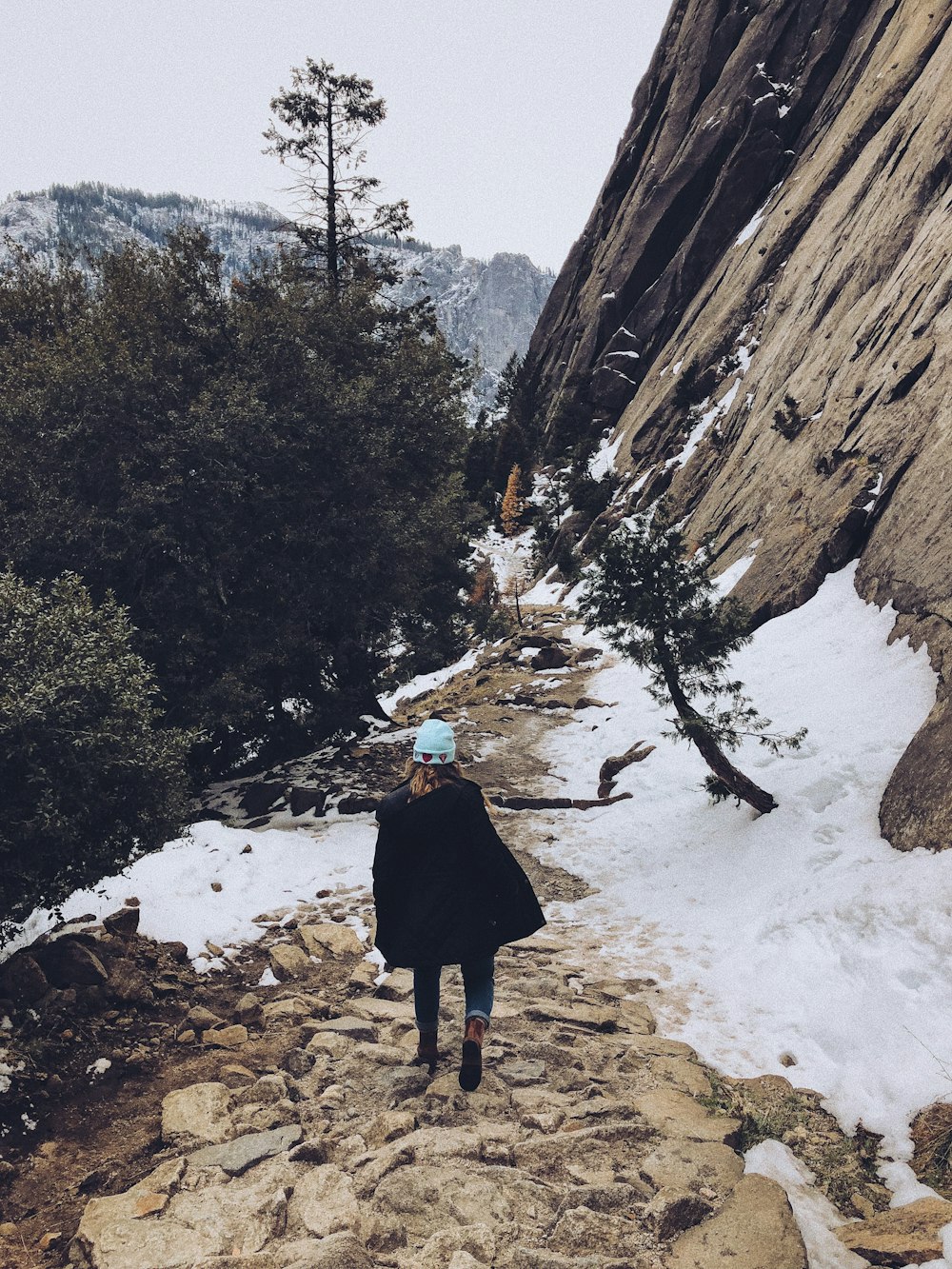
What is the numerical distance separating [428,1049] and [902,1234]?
298 cm

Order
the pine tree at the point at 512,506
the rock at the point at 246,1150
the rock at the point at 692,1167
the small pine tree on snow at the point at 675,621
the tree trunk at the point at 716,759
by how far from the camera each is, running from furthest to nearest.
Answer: the pine tree at the point at 512,506 < the small pine tree on snow at the point at 675,621 < the tree trunk at the point at 716,759 < the rock at the point at 246,1150 < the rock at the point at 692,1167

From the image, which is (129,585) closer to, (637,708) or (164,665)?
(164,665)

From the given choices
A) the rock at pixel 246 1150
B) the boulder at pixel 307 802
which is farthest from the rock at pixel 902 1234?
the boulder at pixel 307 802

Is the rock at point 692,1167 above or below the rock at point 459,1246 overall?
below

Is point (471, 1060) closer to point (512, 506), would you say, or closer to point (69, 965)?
point (69, 965)

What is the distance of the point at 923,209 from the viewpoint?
1680cm

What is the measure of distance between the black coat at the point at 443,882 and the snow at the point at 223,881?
3.18m

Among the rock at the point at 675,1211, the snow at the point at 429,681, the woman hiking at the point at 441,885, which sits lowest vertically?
the snow at the point at 429,681

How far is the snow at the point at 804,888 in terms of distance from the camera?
16.8 feet

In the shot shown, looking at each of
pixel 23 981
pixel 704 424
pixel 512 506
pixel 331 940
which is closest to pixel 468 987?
pixel 331 940

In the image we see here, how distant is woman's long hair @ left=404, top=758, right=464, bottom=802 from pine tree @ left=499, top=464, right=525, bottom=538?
58229 millimetres

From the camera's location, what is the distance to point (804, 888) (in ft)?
24.1

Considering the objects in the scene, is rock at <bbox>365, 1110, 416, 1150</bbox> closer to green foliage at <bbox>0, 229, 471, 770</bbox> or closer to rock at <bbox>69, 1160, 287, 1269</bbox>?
rock at <bbox>69, 1160, 287, 1269</bbox>

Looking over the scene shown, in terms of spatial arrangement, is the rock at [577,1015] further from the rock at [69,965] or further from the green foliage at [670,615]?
the green foliage at [670,615]
